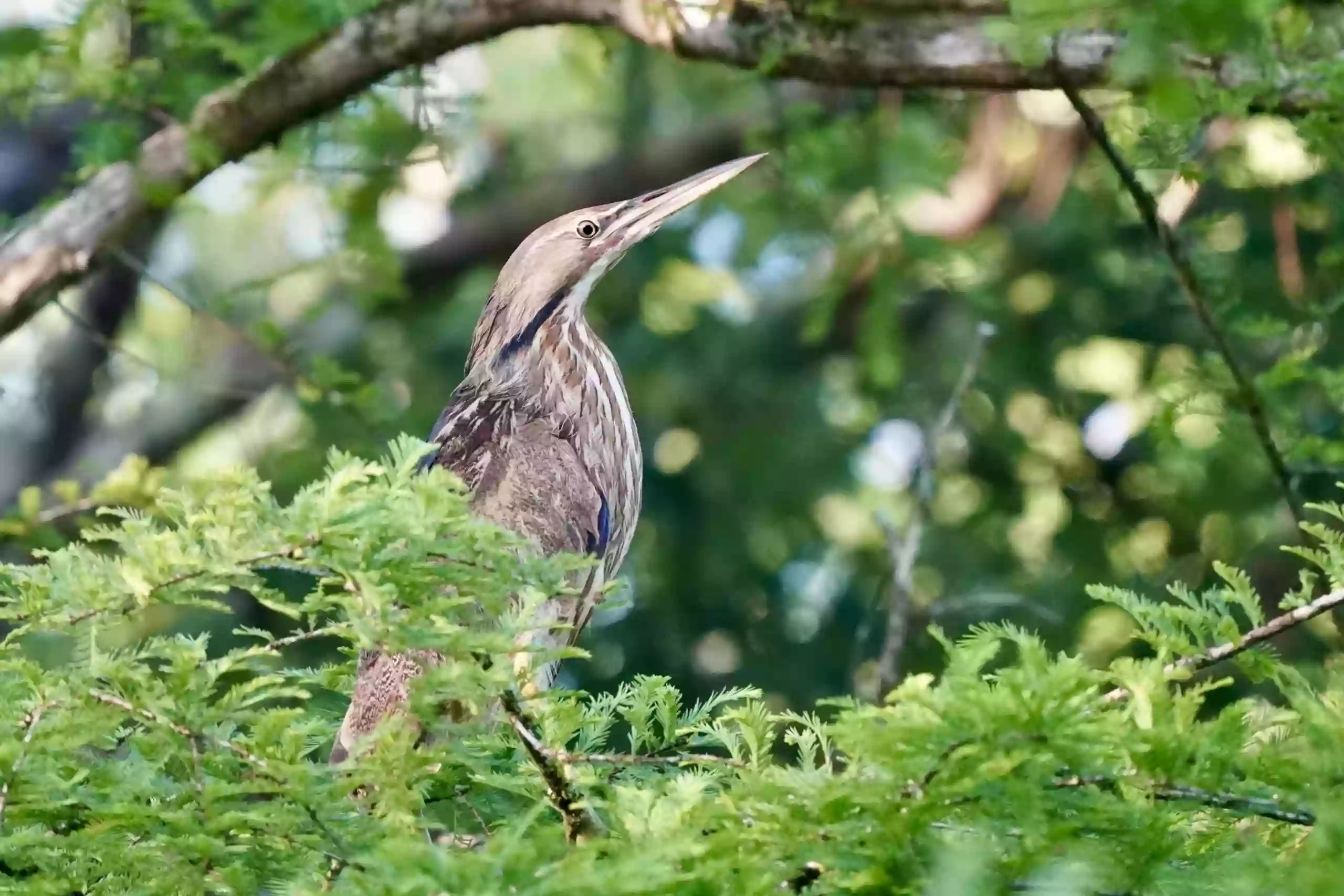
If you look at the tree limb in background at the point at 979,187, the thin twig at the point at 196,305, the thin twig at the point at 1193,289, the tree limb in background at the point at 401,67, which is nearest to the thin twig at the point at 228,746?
the thin twig at the point at 1193,289

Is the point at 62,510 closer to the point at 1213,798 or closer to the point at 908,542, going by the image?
the point at 908,542

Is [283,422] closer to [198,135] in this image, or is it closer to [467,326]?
[467,326]

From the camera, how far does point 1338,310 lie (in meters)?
5.06

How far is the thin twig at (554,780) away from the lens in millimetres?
1724

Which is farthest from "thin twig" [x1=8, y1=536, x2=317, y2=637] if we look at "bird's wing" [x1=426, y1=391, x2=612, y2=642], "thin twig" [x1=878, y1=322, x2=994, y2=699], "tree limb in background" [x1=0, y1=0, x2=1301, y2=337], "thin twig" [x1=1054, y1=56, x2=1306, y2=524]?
"thin twig" [x1=878, y1=322, x2=994, y2=699]

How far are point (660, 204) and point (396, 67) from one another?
88 centimetres

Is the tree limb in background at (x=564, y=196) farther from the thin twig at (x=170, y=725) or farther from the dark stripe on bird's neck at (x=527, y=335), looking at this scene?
the thin twig at (x=170, y=725)

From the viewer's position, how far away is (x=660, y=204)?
442cm

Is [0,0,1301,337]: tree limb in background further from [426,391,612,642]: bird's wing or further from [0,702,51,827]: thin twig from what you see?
[0,702,51,827]: thin twig

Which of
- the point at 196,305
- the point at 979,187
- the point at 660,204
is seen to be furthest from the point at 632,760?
the point at 979,187

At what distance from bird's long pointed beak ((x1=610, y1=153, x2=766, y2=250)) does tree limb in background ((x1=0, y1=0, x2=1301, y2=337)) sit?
1.71 feet

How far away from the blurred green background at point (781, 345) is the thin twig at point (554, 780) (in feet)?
8.41

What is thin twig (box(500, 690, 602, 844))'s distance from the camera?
5.65 feet

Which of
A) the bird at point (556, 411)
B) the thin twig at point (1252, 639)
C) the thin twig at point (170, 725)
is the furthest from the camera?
the bird at point (556, 411)
